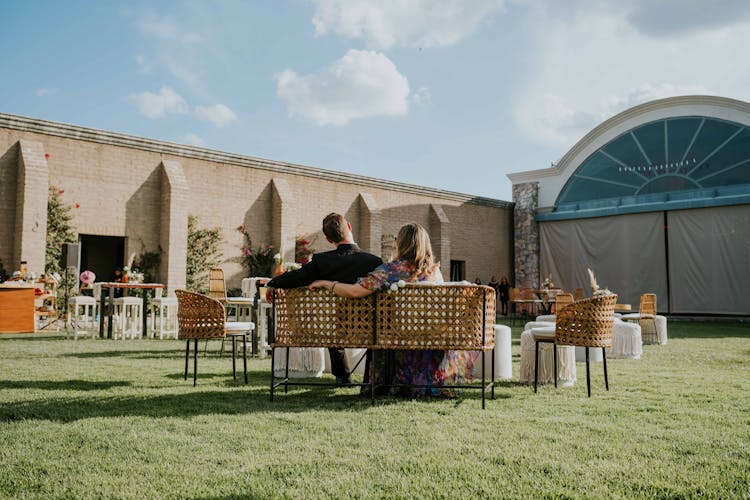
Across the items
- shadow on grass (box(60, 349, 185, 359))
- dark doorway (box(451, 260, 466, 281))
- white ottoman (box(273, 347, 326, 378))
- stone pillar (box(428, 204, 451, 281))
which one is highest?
stone pillar (box(428, 204, 451, 281))

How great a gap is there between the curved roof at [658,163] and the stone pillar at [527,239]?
0.47m

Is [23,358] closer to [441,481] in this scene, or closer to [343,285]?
[343,285]

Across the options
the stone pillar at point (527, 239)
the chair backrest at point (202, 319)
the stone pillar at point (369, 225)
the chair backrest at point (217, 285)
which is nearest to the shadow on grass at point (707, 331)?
the stone pillar at point (527, 239)

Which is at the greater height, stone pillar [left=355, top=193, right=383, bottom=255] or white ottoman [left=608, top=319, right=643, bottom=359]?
stone pillar [left=355, top=193, right=383, bottom=255]

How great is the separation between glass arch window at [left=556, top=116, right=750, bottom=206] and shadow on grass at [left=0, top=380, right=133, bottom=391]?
20.1m

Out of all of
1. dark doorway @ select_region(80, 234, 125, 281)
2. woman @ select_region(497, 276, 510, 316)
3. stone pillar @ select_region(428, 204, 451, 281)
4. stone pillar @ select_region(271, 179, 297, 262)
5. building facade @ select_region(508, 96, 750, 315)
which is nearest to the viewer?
stone pillar @ select_region(271, 179, 297, 262)

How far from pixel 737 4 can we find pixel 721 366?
5.80 meters

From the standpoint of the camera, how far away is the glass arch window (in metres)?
19.3

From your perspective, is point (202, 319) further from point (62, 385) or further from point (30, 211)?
point (30, 211)

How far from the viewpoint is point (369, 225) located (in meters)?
19.3

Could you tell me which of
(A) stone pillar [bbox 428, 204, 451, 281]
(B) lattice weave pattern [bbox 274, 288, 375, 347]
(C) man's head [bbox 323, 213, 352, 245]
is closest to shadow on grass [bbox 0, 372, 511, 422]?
(B) lattice weave pattern [bbox 274, 288, 375, 347]

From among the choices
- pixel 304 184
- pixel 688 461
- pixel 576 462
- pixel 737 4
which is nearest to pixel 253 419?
pixel 576 462

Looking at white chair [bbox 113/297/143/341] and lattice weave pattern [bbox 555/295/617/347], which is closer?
lattice weave pattern [bbox 555/295/617/347]

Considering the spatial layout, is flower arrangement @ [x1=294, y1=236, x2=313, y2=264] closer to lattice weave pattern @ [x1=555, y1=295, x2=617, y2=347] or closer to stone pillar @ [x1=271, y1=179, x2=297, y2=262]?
stone pillar @ [x1=271, y1=179, x2=297, y2=262]
